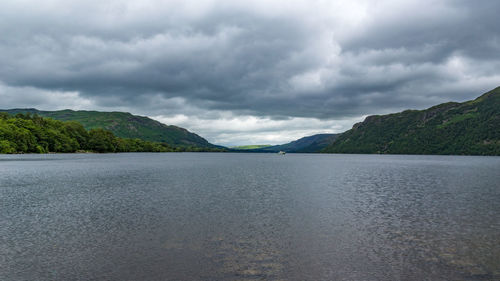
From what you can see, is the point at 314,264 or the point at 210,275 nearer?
the point at 210,275

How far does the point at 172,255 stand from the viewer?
1817cm

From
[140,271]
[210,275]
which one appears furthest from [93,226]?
[210,275]

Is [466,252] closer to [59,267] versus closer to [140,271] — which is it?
[140,271]

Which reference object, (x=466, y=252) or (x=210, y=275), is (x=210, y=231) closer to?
(x=210, y=275)

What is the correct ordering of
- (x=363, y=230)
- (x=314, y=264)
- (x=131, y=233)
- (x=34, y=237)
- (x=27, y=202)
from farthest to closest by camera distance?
(x=27, y=202)
(x=363, y=230)
(x=131, y=233)
(x=34, y=237)
(x=314, y=264)

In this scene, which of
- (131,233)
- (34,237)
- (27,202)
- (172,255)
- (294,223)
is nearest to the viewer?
(172,255)

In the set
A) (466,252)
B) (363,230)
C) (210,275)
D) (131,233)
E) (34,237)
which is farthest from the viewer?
(363,230)

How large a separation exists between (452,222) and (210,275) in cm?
2451

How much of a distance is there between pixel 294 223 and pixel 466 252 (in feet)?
41.0

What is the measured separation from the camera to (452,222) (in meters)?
28.6

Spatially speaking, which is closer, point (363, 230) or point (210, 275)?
point (210, 275)

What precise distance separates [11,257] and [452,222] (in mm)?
33758

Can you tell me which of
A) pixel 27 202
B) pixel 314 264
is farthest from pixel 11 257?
pixel 27 202

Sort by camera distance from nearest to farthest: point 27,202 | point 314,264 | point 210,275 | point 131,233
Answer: point 210,275 < point 314,264 < point 131,233 < point 27,202
